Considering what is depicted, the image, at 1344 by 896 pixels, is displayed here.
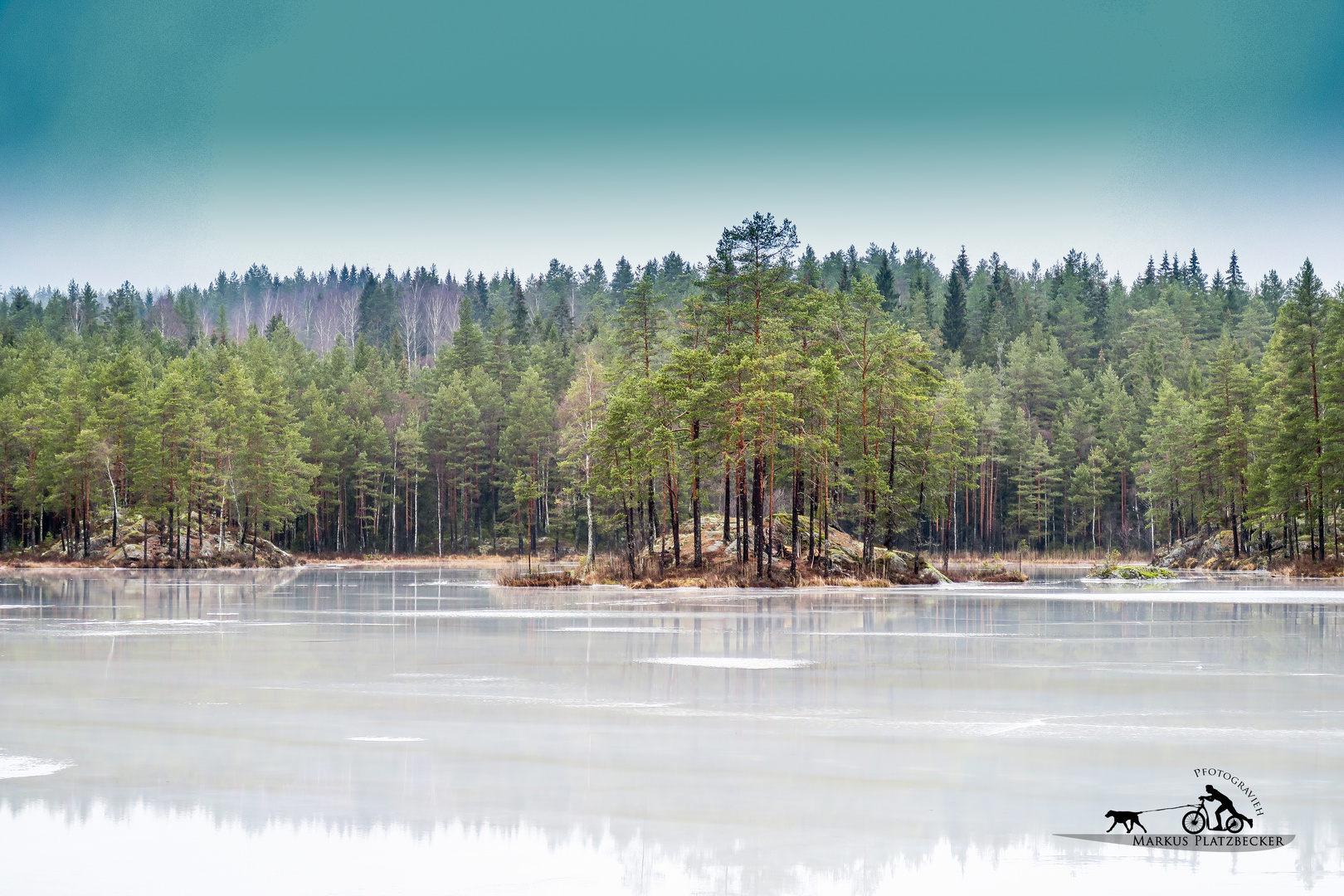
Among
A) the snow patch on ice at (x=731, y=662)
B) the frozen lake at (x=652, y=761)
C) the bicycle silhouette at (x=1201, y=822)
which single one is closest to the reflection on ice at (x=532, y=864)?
the frozen lake at (x=652, y=761)

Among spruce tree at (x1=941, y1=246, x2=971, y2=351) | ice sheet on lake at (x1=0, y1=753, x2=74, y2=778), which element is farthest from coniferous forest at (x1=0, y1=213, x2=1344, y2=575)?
ice sheet on lake at (x1=0, y1=753, x2=74, y2=778)

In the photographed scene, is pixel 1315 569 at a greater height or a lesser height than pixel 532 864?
lesser

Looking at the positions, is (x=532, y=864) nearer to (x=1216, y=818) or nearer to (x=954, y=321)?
(x=1216, y=818)

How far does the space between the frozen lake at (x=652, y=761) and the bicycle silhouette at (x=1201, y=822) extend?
0.28ft

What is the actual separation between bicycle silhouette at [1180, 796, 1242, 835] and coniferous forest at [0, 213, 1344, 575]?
44.3 m

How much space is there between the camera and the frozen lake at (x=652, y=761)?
749 centimetres

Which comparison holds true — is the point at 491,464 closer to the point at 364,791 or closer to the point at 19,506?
the point at 19,506

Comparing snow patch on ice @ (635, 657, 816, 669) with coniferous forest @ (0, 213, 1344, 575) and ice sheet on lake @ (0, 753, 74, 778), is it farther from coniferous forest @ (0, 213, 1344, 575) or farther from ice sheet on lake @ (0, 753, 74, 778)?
coniferous forest @ (0, 213, 1344, 575)

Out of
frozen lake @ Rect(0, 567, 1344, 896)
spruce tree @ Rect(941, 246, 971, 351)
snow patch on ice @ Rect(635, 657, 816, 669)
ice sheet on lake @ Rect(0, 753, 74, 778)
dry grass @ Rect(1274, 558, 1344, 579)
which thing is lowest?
dry grass @ Rect(1274, 558, 1344, 579)

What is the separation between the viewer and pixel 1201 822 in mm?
8547
